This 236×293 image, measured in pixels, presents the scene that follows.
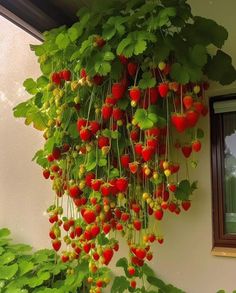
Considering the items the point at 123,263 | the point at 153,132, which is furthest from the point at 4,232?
the point at 153,132

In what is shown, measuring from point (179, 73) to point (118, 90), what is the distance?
253 mm

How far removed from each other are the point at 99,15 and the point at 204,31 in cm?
46

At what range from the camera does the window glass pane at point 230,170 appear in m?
1.97

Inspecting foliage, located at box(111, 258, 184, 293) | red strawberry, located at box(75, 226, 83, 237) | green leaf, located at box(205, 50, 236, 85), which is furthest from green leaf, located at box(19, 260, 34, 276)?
green leaf, located at box(205, 50, 236, 85)

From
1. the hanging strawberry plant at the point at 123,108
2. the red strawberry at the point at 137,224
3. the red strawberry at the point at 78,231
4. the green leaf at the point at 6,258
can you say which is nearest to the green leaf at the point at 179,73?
the hanging strawberry plant at the point at 123,108

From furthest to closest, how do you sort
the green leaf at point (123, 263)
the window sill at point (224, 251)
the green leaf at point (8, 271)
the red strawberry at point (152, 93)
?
the green leaf at point (8, 271) → the green leaf at point (123, 263) → the window sill at point (224, 251) → the red strawberry at point (152, 93)

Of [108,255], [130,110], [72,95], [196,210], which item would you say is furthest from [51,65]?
[196,210]

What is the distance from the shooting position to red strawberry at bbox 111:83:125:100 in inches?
58.5

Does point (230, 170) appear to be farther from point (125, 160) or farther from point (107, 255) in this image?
point (107, 255)

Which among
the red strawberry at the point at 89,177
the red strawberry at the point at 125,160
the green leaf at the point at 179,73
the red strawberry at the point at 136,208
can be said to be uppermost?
the green leaf at the point at 179,73

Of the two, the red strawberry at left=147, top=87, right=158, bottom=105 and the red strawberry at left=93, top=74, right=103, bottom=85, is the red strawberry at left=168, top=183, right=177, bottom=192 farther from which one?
the red strawberry at left=93, top=74, right=103, bottom=85

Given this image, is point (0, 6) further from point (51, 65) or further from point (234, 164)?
point (234, 164)

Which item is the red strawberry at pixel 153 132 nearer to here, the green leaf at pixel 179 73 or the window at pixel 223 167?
the green leaf at pixel 179 73

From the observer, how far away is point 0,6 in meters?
1.90
